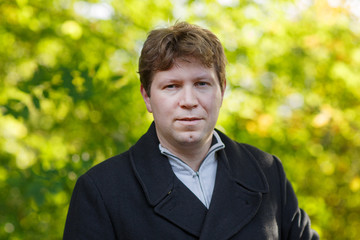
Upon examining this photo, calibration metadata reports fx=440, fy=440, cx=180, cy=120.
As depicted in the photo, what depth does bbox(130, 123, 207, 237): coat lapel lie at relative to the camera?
1.86 meters

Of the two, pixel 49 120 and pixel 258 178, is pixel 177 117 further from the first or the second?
pixel 49 120

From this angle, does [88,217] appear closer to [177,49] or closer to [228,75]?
[177,49]

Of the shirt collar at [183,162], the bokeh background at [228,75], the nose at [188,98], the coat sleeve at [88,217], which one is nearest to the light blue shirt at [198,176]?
the shirt collar at [183,162]

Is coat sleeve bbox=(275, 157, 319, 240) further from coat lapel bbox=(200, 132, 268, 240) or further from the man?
coat lapel bbox=(200, 132, 268, 240)

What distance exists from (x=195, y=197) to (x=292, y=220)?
0.53m

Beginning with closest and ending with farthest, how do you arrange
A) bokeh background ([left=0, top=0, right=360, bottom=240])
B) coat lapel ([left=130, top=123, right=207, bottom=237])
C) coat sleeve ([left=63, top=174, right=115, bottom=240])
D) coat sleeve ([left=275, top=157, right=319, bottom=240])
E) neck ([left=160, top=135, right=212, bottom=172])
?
coat sleeve ([left=63, top=174, right=115, bottom=240])
coat lapel ([left=130, top=123, right=207, bottom=237])
neck ([left=160, top=135, right=212, bottom=172])
coat sleeve ([left=275, top=157, right=319, bottom=240])
bokeh background ([left=0, top=0, right=360, bottom=240])

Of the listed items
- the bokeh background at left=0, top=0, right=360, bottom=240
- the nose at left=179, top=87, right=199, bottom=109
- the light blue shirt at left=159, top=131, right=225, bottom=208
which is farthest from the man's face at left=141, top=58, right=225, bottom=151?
the bokeh background at left=0, top=0, right=360, bottom=240

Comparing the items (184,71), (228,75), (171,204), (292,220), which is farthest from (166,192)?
(228,75)

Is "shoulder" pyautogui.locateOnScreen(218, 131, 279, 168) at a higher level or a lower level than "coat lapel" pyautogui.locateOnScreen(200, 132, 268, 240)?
higher

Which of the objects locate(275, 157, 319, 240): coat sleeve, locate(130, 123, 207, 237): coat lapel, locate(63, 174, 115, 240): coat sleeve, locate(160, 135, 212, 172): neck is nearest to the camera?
locate(63, 174, 115, 240): coat sleeve

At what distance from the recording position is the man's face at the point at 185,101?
1838 millimetres

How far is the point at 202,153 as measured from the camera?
6.65ft

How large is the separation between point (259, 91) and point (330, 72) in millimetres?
680

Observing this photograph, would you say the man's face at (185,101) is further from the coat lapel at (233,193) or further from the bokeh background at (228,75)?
the bokeh background at (228,75)
